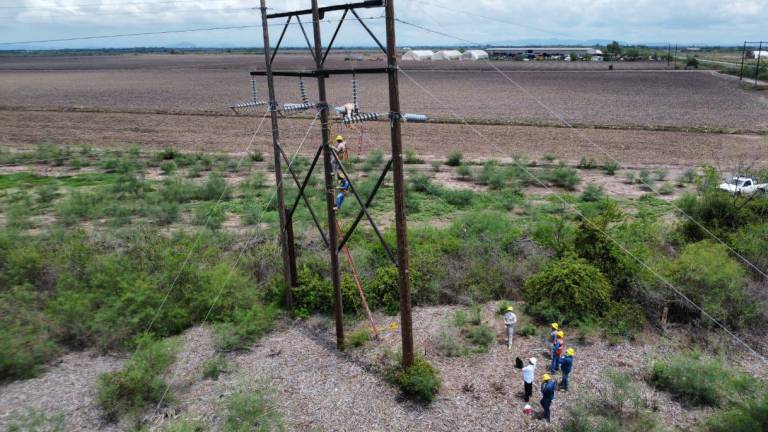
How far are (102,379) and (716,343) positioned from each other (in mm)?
12927

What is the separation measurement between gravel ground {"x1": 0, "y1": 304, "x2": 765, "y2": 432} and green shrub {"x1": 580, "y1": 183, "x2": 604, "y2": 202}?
450 inches

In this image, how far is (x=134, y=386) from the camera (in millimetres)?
10852

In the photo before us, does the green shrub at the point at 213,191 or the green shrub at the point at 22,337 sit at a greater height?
the green shrub at the point at 213,191

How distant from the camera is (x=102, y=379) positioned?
11.0 meters

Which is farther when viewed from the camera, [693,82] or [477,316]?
[693,82]

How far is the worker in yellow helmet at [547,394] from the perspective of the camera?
396 inches

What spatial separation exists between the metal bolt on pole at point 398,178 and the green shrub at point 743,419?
5.45 metres

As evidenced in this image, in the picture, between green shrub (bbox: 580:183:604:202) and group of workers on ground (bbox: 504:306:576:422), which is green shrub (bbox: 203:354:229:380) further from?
green shrub (bbox: 580:183:604:202)

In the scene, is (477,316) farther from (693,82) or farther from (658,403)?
(693,82)

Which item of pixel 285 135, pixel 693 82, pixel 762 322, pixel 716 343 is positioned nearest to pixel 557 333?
pixel 716 343

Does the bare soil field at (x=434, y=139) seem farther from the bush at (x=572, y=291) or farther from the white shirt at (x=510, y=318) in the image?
the white shirt at (x=510, y=318)

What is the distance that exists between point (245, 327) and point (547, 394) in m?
6.85

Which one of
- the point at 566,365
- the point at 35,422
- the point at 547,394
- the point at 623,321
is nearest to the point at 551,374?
the point at 566,365

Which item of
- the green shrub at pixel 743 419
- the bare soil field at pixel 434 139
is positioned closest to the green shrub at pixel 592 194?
the bare soil field at pixel 434 139
